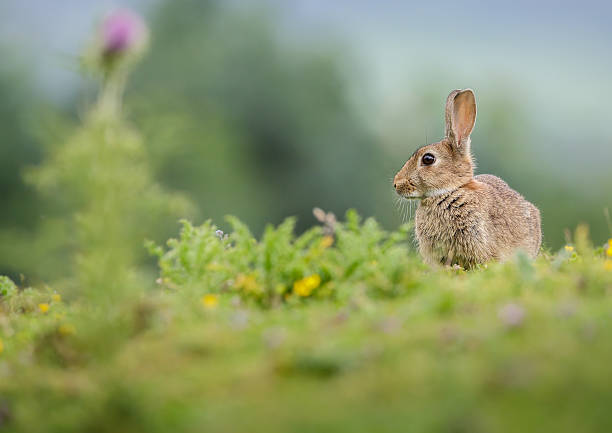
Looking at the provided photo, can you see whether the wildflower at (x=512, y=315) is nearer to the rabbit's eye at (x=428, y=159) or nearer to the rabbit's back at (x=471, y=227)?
the rabbit's back at (x=471, y=227)

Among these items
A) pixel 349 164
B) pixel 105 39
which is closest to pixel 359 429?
pixel 105 39

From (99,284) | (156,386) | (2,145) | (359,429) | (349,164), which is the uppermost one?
(349,164)

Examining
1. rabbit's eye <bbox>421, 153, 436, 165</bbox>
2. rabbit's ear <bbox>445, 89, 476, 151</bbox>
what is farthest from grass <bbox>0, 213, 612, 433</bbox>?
rabbit's ear <bbox>445, 89, 476, 151</bbox>

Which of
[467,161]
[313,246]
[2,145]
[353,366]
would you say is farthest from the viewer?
[2,145]

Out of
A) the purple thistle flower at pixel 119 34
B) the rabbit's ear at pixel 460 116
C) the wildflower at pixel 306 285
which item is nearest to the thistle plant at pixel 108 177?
the purple thistle flower at pixel 119 34

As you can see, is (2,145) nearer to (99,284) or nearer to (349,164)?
(349,164)
